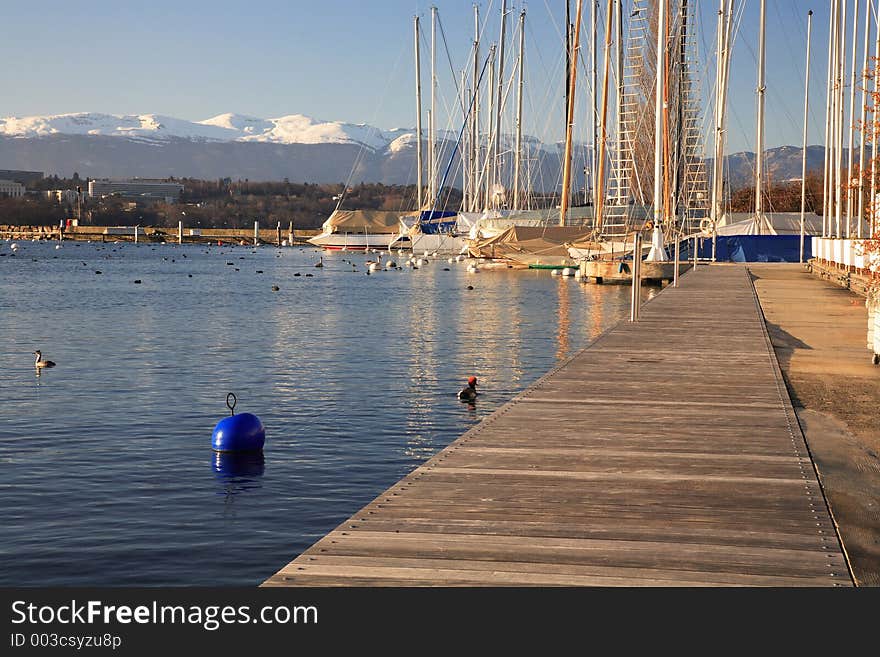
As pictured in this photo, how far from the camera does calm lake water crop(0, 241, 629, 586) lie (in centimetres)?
1208

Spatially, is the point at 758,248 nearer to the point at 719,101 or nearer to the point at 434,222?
the point at 719,101

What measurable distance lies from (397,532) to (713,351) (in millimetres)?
12509

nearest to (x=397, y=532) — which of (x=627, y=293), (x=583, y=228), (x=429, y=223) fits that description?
(x=627, y=293)

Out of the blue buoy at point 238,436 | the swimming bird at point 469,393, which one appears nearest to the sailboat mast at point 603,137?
the swimming bird at point 469,393

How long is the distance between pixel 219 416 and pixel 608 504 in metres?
12.6

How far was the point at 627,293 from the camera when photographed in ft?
193

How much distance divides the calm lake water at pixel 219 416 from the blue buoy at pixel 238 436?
1.02ft

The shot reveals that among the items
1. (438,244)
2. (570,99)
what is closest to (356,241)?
(438,244)

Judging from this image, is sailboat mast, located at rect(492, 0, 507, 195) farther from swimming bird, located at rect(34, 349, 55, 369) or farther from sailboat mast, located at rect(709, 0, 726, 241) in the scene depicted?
swimming bird, located at rect(34, 349, 55, 369)

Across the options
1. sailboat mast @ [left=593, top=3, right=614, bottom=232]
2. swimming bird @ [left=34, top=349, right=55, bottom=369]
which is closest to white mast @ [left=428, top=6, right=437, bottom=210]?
sailboat mast @ [left=593, top=3, right=614, bottom=232]

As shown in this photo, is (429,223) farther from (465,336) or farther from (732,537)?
(732,537)

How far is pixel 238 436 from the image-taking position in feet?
53.7

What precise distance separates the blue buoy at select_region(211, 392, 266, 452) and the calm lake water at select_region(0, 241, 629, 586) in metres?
0.31

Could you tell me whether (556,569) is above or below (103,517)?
above
